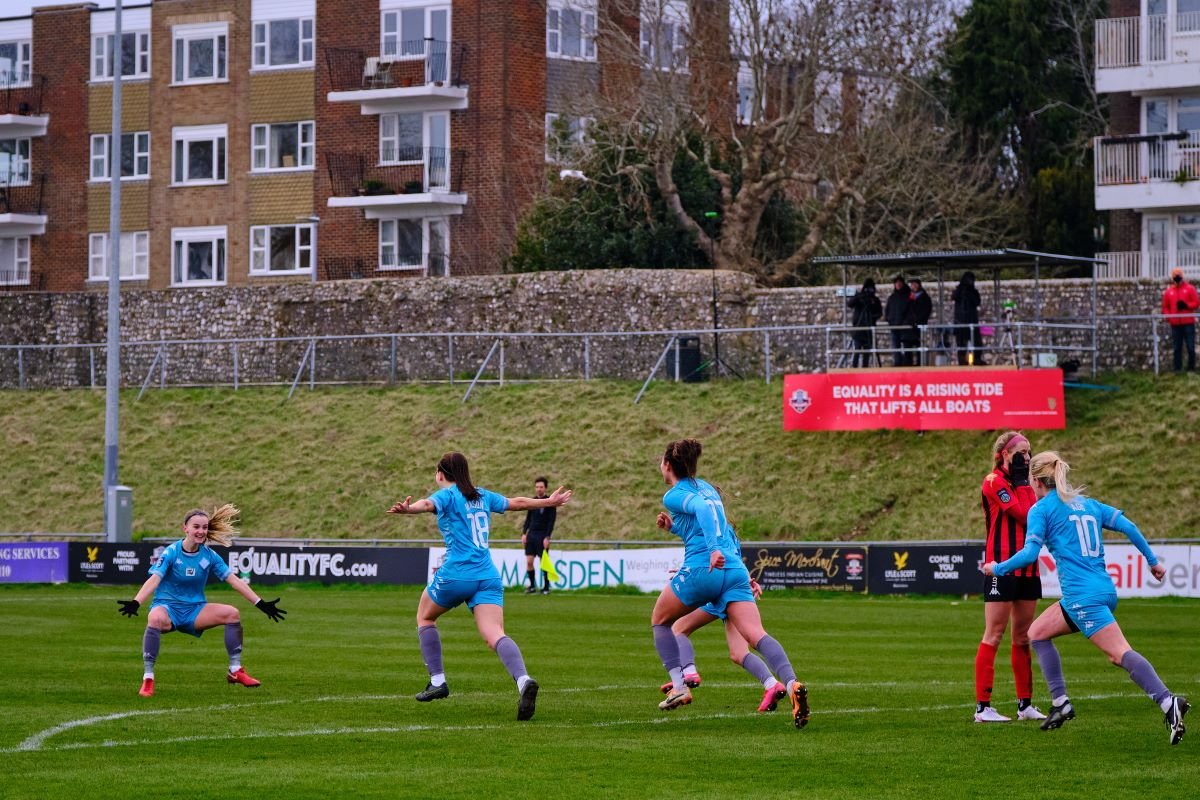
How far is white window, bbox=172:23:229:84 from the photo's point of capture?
6253 cm

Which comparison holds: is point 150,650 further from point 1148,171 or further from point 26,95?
point 26,95

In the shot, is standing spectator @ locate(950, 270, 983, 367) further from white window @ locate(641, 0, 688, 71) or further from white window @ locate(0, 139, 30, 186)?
white window @ locate(0, 139, 30, 186)

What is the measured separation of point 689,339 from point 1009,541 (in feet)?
99.4

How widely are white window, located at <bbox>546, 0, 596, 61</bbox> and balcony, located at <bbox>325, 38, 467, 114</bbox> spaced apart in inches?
111

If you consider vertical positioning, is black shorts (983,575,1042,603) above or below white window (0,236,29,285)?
below

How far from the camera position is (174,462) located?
45125 millimetres

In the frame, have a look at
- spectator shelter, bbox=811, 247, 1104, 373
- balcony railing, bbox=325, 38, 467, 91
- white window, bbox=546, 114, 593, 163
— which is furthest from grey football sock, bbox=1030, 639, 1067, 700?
balcony railing, bbox=325, 38, 467, 91

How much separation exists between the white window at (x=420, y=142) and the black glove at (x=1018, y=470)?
149 ft

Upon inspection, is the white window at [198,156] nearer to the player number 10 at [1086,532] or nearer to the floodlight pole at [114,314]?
the floodlight pole at [114,314]

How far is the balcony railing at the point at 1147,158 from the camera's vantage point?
48281 millimetres

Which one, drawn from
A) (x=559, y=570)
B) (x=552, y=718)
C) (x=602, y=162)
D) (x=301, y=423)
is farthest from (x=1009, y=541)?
(x=602, y=162)

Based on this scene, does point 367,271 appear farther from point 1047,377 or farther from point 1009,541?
point 1009,541

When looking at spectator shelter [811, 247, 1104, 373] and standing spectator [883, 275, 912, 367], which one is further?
standing spectator [883, 275, 912, 367]

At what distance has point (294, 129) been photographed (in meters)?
61.6
